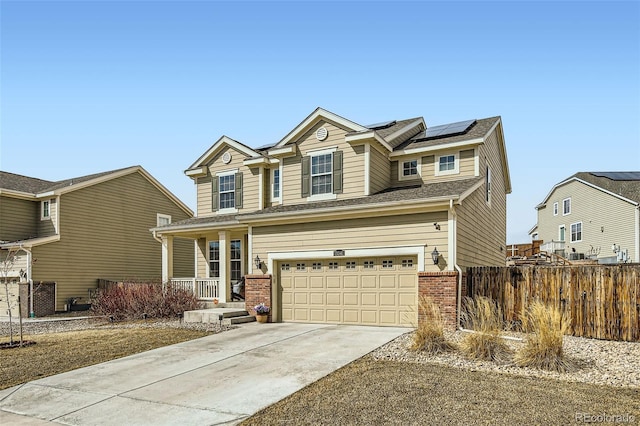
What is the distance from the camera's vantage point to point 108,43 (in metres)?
12.5

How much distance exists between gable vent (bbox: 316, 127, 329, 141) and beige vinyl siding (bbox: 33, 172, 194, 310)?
47.1 feet

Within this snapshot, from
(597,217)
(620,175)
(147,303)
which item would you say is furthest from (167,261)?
(620,175)

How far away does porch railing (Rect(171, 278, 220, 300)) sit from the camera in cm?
1891

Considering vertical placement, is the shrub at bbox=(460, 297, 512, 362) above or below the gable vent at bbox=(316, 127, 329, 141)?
below

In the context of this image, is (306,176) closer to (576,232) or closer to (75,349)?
(75,349)

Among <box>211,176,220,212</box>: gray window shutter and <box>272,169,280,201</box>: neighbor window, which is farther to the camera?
<box>211,176,220,212</box>: gray window shutter

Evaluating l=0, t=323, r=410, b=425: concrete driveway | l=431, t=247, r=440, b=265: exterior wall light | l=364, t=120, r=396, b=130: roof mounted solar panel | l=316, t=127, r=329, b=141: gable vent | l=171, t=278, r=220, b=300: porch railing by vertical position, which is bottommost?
l=0, t=323, r=410, b=425: concrete driveway

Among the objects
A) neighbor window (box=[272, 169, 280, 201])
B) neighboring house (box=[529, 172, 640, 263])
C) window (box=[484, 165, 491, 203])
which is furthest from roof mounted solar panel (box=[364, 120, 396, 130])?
neighboring house (box=[529, 172, 640, 263])

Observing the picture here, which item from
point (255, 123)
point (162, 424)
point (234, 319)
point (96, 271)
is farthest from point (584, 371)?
point (96, 271)

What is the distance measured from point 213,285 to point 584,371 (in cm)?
1428

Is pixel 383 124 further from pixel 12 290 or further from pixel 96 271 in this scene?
pixel 12 290

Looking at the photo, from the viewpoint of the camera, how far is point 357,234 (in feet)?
46.1

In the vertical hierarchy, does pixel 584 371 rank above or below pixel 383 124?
below

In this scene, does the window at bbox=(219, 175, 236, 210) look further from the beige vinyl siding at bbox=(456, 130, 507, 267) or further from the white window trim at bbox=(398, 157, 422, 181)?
the beige vinyl siding at bbox=(456, 130, 507, 267)
